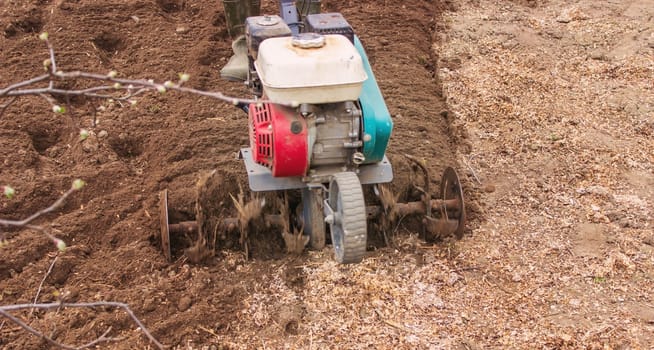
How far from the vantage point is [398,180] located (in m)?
4.88

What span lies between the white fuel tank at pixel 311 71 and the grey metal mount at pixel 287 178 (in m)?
0.58

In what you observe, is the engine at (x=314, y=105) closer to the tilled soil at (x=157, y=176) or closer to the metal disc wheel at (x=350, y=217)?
the metal disc wheel at (x=350, y=217)

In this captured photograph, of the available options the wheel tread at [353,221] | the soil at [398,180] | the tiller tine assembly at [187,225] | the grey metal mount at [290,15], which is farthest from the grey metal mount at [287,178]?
the grey metal mount at [290,15]

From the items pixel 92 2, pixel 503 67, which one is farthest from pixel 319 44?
pixel 92 2

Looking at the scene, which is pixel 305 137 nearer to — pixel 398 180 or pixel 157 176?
pixel 398 180

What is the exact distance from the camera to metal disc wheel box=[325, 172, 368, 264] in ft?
11.6

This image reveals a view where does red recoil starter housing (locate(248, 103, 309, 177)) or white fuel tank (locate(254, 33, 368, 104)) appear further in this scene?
red recoil starter housing (locate(248, 103, 309, 177))

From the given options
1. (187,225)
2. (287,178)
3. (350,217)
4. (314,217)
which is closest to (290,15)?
(287,178)

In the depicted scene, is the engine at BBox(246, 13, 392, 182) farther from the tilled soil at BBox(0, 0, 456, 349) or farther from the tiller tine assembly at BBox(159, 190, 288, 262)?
the tilled soil at BBox(0, 0, 456, 349)

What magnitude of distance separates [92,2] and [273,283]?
15.2 ft

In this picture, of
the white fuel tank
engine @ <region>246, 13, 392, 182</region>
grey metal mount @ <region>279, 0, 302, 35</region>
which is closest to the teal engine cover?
engine @ <region>246, 13, 392, 182</region>

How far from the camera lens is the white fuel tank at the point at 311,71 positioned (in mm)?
3580

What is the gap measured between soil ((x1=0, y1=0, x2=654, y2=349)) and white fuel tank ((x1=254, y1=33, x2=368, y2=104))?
1.05 metres

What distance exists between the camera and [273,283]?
4176 millimetres
